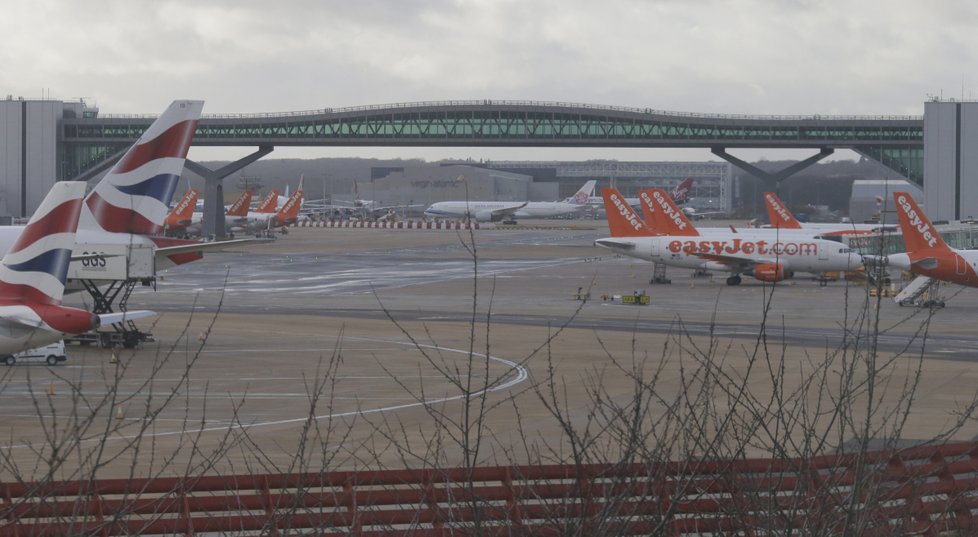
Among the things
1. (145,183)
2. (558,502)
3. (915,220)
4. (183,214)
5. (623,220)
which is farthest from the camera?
(183,214)

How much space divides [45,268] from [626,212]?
51.2m

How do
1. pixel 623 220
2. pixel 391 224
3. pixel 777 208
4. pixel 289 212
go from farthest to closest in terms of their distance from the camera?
pixel 391 224 → pixel 289 212 → pixel 777 208 → pixel 623 220

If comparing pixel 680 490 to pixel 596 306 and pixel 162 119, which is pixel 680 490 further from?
pixel 596 306

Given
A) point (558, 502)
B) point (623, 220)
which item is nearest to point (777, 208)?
point (623, 220)

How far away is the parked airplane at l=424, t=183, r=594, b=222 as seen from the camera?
17612cm

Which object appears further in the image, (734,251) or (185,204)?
(185,204)

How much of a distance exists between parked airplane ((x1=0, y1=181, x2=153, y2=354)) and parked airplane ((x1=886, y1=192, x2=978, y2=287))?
36707mm

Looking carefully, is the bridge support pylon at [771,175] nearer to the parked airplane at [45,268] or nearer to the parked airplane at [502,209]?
the parked airplane at [502,209]

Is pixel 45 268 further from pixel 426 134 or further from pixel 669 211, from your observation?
pixel 426 134

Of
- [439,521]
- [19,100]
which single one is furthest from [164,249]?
[19,100]

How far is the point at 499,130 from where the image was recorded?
138 meters

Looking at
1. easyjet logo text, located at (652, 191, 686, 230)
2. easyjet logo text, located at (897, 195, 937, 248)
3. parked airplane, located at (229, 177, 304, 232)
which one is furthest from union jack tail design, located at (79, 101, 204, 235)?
parked airplane, located at (229, 177, 304, 232)

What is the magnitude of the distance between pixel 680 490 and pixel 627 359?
30.2m

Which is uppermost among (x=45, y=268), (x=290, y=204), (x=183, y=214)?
(x=290, y=204)
